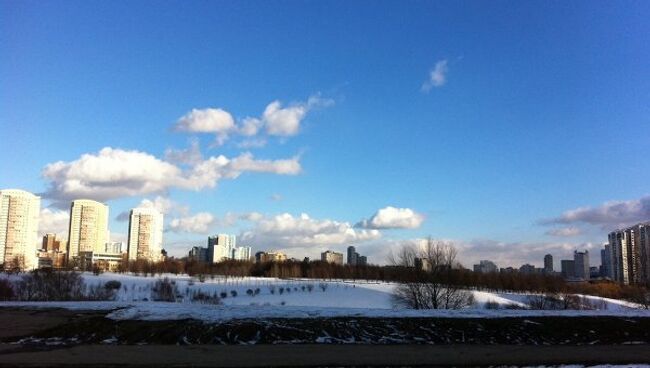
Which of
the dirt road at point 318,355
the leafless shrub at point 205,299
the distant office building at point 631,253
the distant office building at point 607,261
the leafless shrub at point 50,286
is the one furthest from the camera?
the distant office building at point 607,261

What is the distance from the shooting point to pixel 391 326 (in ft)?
62.9

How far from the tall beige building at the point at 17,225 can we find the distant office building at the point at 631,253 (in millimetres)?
149936

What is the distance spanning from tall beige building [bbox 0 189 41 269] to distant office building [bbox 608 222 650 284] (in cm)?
14994

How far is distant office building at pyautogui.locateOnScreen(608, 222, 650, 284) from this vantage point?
89.6m

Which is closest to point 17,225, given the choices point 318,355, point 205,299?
point 205,299

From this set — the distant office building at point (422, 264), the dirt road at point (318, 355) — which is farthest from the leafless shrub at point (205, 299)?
the dirt road at point (318, 355)

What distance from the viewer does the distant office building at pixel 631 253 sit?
8962 cm

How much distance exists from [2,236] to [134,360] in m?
172

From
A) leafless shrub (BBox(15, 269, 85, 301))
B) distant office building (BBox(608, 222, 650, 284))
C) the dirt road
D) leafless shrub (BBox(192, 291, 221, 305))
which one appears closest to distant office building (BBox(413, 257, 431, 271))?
leafless shrub (BBox(192, 291, 221, 305))

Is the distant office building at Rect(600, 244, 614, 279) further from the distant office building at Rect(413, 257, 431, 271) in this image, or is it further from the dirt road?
the dirt road

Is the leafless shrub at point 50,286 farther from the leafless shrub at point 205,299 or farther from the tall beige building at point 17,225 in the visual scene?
the tall beige building at point 17,225

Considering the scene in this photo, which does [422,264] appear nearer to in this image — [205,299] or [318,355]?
[205,299]

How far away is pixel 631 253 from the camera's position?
117 m

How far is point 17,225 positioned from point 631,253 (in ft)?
522
